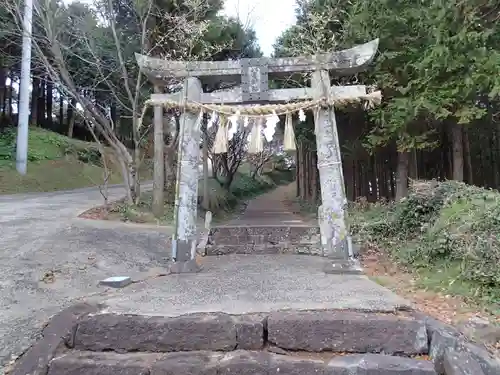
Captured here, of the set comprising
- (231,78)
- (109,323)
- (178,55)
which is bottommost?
(109,323)

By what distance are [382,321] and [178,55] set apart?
10.8 m

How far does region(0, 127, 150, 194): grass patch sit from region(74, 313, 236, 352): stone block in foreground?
13643 millimetres

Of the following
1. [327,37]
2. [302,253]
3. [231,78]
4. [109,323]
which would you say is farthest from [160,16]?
[109,323]

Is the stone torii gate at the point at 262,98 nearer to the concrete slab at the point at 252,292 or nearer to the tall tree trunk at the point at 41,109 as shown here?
the concrete slab at the point at 252,292

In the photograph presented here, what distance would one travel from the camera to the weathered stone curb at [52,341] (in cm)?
289

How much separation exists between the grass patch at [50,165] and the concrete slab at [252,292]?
12.3 m

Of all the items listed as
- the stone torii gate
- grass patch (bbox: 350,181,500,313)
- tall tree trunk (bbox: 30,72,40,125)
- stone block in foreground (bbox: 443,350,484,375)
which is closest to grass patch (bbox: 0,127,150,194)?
tall tree trunk (bbox: 30,72,40,125)

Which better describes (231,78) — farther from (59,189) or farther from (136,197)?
(59,189)

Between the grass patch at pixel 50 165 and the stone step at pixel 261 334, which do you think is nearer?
the stone step at pixel 261 334

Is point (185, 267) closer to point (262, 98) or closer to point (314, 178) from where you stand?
point (262, 98)

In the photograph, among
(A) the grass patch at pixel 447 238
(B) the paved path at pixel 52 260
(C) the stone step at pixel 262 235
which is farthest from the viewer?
(C) the stone step at pixel 262 235

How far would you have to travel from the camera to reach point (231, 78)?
6340 millimetres

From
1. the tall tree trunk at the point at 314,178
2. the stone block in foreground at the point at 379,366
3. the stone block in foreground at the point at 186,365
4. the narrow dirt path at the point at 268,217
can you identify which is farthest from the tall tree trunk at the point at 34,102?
the stone block in foreground at the point at 379,366

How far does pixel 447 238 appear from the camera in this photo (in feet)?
16.9
